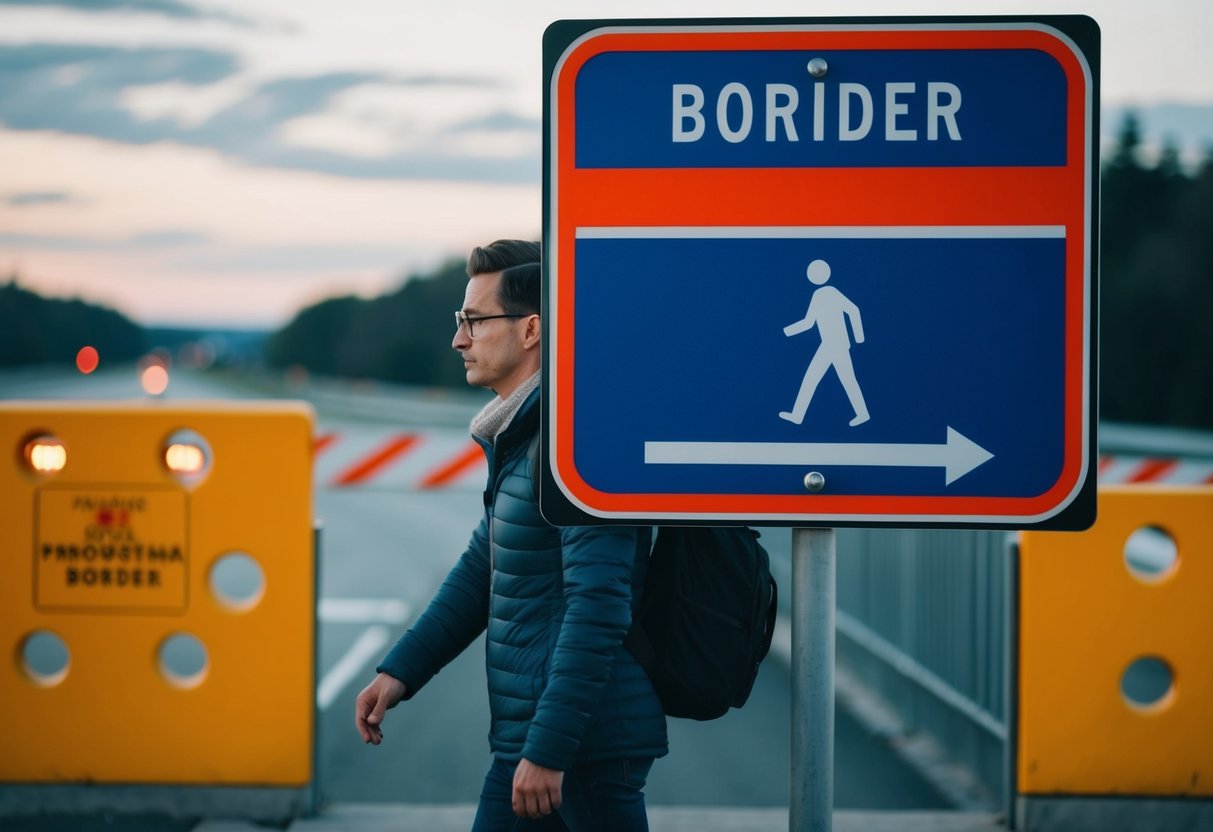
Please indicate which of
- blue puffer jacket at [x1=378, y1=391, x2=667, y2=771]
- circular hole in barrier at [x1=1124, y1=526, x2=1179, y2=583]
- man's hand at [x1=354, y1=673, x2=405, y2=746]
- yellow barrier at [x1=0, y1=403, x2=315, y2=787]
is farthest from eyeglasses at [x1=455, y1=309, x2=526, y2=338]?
circular hole in barrier at [x1=1124, y1=526, x2=1179, y2=583]

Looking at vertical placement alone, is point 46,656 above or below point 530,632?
Result: below

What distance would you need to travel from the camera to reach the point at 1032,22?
1959mm

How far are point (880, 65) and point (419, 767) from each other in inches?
193

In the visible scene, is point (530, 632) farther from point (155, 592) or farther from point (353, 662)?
point (353, 662)

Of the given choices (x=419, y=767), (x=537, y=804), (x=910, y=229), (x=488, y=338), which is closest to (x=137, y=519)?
(x=419, y=767)

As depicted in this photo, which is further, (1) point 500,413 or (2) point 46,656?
(2) point 46,656

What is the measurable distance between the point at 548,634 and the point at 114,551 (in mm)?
3010

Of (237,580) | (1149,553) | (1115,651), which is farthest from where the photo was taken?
(1149,553)

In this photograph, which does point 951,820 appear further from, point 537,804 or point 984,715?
point 537,804

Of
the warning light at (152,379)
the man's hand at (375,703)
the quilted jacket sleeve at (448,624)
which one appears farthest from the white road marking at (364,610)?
the man's hand at (375,703)

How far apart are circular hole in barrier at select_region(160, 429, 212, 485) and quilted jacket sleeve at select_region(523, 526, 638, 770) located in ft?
9.62

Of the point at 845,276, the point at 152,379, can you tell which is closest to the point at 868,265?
the point at 845,276

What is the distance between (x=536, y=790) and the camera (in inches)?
96.7

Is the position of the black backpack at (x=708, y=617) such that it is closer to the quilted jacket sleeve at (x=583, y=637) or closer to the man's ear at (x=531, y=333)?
the quilted jacket sleeve at (x=583, y=637)
